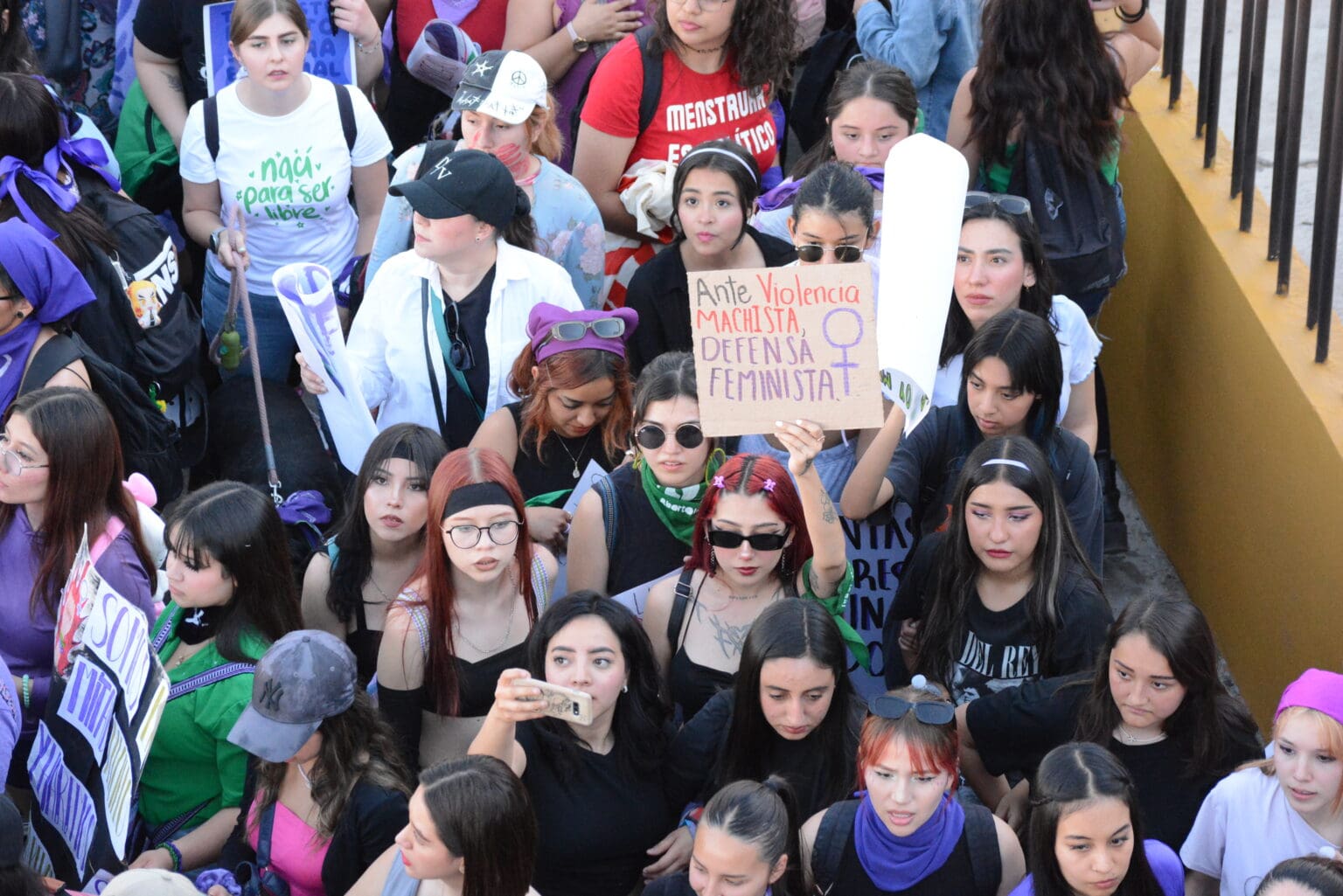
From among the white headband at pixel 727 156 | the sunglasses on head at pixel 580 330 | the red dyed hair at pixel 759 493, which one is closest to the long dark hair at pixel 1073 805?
the red dyed hair at pixel 759 493

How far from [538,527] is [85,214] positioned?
1.75 metres

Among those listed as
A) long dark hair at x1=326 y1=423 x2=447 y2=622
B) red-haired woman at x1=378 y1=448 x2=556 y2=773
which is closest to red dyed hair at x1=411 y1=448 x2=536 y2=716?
red-haired woman at x1=378 y1=448 x2=556 y2=773

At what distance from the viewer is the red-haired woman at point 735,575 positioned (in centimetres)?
434

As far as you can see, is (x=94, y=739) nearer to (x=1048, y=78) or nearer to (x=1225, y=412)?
(x=1048, y=78)

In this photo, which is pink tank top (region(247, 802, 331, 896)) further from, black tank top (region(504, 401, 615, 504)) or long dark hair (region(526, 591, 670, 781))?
black tank top (region(504, 401, 615, 504))

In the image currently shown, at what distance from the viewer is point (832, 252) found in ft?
16.6

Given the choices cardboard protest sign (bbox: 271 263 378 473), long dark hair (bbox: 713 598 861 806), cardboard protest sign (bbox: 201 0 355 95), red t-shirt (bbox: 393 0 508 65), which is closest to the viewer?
long dark hair (bbox: 713 598 861 806)

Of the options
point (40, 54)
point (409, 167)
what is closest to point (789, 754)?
point (409, 167)

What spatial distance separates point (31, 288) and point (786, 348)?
7.14ft

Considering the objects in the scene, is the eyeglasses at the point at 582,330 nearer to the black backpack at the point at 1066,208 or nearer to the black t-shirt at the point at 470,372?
the black t-shirt at the point at 470,372

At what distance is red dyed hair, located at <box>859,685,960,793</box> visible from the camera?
12.5 ft

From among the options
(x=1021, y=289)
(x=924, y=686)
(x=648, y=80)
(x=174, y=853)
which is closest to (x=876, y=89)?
(x=648, y=80)

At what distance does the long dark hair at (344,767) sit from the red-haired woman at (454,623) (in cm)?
17

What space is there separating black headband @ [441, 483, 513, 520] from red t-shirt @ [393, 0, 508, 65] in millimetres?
2689
